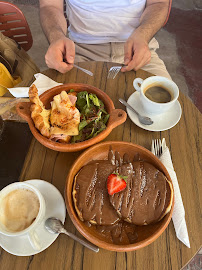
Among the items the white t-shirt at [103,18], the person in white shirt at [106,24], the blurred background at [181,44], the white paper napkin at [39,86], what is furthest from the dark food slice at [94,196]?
the blurred background at [181,44]

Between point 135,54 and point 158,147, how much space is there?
57cm

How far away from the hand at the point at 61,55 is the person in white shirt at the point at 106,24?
0.08m

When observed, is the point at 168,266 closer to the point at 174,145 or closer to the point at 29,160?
the point at 174,145

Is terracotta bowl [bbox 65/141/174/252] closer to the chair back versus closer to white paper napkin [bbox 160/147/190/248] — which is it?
white paper napkin [bbox 160/147/190/248]

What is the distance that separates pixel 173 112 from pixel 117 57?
0.78 m

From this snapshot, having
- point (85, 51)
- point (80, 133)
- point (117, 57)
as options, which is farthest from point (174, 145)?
point (85, 51)

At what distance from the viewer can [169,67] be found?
8.79 ft

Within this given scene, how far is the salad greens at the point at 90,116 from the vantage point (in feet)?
3.17

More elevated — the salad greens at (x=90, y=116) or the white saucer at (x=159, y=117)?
the salad greens at (x=90, y=116)

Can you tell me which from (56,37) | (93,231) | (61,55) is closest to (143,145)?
(93,231)

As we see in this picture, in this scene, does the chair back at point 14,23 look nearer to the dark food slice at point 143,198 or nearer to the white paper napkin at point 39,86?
the white paper napkin at point 39,86

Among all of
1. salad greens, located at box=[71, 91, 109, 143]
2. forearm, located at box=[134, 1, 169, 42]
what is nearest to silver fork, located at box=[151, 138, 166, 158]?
salad greens, located at box=[71, 91, 109, 143]

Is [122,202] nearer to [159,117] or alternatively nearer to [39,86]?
[159,117]

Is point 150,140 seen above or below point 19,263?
above
